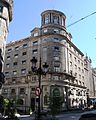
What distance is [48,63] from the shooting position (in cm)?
4341

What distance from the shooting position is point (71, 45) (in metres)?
52.2

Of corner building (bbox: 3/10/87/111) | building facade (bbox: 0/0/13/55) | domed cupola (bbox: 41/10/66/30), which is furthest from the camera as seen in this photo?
domed cupola (bbox: 41/10/66/30)

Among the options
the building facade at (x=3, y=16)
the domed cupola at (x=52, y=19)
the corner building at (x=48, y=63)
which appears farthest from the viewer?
the domed cupola at (x=52, y=19)

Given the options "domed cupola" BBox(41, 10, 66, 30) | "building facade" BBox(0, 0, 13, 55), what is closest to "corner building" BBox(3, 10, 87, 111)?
"domed cupola" BBox(41, 10, 66, 30)

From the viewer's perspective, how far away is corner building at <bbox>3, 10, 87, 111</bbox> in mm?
42281

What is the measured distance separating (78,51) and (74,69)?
9059 mm

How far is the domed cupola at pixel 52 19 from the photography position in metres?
46.4

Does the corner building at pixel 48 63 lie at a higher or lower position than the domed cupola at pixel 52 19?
lower

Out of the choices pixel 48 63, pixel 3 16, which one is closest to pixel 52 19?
pixel 48 63

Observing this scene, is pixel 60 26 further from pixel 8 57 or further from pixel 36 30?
pixel 8 57

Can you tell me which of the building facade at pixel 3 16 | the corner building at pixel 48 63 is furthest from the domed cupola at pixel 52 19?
the building facade at pixel 3 16

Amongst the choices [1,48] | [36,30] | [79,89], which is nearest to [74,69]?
[79,89]

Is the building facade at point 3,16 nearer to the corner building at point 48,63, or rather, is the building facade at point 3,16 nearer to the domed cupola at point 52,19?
the corner building at point 48,63

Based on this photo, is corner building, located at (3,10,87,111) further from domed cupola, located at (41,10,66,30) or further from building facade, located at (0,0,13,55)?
building facade, located at (0,0,13,55)
